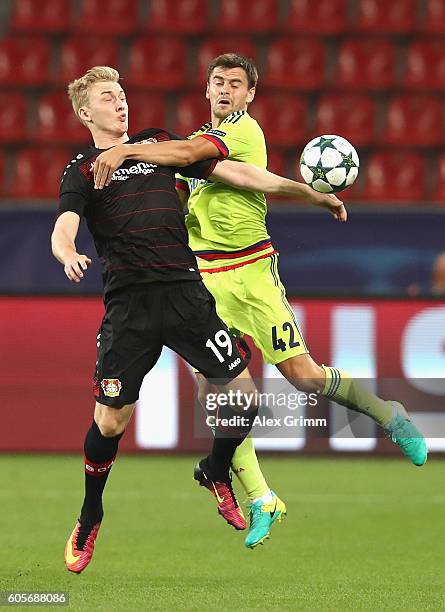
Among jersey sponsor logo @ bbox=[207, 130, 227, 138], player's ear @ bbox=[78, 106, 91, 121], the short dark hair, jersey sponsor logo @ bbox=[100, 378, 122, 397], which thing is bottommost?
jersey sponsor logo @ bbox=[100, 378, 122, 397]

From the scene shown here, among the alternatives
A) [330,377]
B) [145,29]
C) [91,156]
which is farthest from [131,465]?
[145,29]

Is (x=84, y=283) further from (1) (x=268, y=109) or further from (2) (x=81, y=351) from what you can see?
(1) (x=268, y=109)

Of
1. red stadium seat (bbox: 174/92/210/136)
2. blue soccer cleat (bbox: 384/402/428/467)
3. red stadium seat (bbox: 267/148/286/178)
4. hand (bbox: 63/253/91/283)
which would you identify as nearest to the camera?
hand (bbox: 63/253/91/283)

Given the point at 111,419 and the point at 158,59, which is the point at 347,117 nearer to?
→ the point at 158,59

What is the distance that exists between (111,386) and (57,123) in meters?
7.89

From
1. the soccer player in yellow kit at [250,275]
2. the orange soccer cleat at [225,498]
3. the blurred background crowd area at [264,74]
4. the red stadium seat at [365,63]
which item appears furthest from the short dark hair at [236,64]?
the red stadium seat at [365,63]

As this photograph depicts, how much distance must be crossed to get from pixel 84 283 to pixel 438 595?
529 centimetres

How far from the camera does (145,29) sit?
13.5 metres

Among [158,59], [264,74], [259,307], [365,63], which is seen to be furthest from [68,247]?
[365,63]

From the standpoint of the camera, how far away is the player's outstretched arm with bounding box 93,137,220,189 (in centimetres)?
518

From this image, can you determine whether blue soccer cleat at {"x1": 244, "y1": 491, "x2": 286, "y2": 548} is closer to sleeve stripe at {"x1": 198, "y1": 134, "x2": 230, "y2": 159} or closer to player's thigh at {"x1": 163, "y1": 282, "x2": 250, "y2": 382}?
player's thigh at {"x1": 163, "y1": 282, "x2": 250, "y2": 382}

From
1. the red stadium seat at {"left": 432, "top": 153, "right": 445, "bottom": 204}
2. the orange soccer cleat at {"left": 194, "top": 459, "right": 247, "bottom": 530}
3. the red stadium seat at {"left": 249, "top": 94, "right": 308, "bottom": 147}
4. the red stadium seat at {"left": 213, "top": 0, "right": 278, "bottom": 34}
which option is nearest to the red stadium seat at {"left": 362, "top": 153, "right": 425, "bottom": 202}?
the red stadium seat at {"left": 432, "top": 153, "right": 445, "bottom": 204}

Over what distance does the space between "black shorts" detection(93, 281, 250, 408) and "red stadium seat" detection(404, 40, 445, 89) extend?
8.44 metres

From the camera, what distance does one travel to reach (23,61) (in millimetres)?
13219
